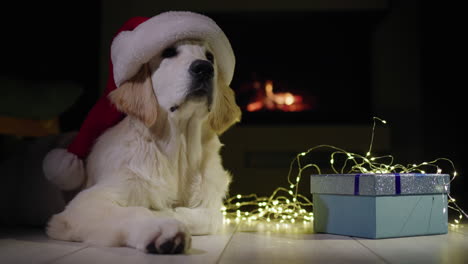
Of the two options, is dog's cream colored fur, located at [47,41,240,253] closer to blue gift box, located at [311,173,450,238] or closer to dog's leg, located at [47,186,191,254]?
dog's leg, located at [47,186,191,254]

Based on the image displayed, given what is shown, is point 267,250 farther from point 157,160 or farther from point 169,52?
point 169,52

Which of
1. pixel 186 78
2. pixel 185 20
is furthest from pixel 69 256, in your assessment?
pixel 185 20

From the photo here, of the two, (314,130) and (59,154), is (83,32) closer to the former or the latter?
(314,130)

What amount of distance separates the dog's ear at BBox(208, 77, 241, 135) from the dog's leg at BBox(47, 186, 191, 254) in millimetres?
452

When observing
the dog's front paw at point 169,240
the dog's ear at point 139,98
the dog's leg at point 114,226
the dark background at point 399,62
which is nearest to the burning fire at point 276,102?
the dark background at point 399,62

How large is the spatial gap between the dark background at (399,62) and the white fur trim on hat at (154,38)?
1649 mm

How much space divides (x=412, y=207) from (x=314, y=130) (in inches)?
83.8

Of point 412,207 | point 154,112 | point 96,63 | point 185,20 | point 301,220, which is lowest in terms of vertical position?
point 301,220

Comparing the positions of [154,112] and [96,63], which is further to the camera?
[96,63]

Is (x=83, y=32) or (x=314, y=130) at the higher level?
(x=83, y=32)

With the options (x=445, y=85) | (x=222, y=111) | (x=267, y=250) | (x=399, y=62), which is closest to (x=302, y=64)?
(x=399, y=62)

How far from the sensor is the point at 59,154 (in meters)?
1.62

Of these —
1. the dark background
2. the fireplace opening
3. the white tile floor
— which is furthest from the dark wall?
the white tile floor

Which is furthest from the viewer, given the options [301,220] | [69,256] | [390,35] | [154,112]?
[390,35]
